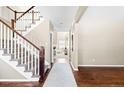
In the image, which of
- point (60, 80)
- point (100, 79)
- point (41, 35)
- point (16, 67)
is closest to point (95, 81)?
point (100, 79)

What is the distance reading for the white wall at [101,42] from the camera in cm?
932

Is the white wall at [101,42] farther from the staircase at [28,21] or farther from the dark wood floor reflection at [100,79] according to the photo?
the dark wood floor reflection at [100,79]

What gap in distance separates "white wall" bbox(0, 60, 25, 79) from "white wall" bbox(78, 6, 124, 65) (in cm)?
447

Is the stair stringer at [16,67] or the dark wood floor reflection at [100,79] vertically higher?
the stair stringer at [16,67]

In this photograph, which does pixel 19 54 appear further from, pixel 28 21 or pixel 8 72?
pixel 28 21

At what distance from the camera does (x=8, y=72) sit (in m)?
5.69

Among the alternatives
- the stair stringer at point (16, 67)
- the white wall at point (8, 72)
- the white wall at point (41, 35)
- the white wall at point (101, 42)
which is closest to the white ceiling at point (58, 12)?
the white wall at point (41, 35)

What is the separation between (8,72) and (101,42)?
17.8ft

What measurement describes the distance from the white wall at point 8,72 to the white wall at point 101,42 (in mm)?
4472

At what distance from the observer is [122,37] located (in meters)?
9.34

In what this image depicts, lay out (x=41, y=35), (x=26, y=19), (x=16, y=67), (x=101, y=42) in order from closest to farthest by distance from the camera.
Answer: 1. (x=16, y=67)
2. (x=26, y=19)
3. (x=41, y=35)
4. (x=101, y=42)
